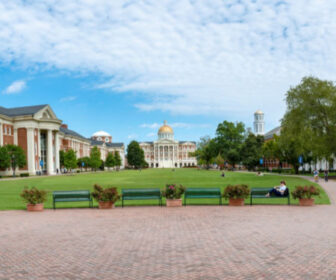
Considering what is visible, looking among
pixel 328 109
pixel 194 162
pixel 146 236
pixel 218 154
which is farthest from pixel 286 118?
pixel 194 162

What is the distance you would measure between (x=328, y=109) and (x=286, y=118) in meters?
4.80

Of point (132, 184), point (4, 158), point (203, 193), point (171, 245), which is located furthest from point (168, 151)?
point (171, 245)

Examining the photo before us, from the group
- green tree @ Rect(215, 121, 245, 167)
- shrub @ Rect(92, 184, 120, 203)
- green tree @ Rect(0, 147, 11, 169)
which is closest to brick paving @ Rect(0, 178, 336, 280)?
shrub @ Rect(92, 184, 120, 203)

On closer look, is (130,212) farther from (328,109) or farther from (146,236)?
(328,109)

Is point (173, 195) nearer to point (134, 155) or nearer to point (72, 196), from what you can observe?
point (72, 196)

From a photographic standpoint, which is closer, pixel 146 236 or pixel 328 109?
pixel 146 236

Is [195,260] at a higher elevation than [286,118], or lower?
lower

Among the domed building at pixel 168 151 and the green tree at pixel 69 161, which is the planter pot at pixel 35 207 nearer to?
the green tree at pixel 69 161

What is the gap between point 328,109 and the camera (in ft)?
132

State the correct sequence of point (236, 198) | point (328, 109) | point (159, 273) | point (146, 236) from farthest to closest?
point (328, 109)
point (236, 198)
point (146, 236)
point (159, 273)

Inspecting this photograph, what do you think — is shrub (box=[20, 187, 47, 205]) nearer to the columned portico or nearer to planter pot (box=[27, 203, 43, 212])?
planter pot (box=[27, 203, 43, 212])

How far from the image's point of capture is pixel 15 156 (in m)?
61.6

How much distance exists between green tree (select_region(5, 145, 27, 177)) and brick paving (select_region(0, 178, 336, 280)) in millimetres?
50856

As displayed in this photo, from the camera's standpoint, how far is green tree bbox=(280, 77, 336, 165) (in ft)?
131
